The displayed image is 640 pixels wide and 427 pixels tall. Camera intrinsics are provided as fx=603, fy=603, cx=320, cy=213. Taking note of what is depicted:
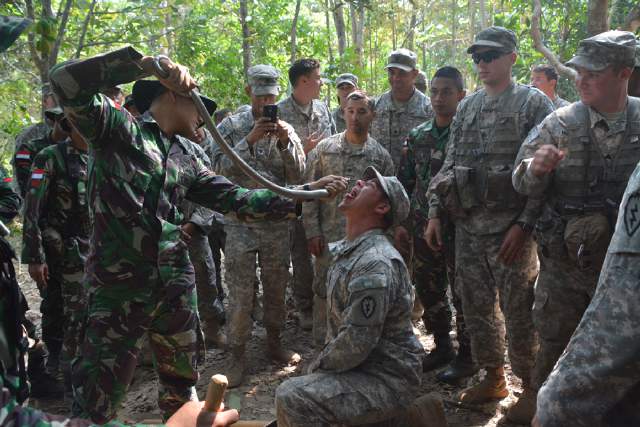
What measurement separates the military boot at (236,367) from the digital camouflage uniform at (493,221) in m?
1.83

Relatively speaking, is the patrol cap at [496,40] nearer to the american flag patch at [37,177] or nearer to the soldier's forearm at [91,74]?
the soldier's forearm at [91,74]

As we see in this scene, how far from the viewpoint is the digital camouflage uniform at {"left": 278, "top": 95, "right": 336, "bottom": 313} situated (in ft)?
19.8

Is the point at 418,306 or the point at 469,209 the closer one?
the point at 469,209

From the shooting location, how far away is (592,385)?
58.9 inches

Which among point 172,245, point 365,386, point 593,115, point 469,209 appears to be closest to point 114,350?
point 172,245

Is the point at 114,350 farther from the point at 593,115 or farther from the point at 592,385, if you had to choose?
the point at 593,115

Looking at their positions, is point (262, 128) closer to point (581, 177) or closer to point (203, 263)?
point (203, 263)

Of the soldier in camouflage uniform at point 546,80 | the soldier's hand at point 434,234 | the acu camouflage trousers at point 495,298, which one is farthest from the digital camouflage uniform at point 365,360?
the soldier in camouflage uniform at point 546,80

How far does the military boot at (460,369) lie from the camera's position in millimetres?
4738

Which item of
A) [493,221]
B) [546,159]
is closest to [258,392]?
[493,221]

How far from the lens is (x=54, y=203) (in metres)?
4.29

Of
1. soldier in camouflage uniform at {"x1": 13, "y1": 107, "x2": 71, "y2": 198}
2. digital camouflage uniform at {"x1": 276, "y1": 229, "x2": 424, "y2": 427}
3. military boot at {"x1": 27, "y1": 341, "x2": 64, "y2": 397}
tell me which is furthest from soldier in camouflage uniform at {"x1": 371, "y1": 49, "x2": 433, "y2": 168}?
military boot at {"x1": 27, "y1": 341, "x2": 64, "y2": 397}

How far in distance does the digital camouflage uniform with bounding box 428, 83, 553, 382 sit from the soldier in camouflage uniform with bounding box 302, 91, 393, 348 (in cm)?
89

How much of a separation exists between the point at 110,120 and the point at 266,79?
8.37ft
